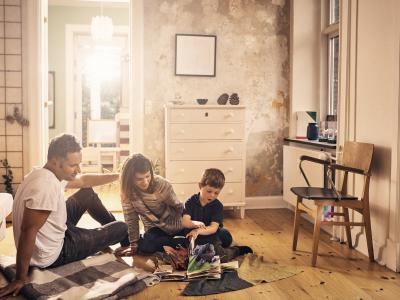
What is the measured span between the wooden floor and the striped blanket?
0.10 m

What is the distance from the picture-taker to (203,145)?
15.9 feet

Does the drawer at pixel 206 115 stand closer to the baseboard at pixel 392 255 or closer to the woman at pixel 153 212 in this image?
the woman at pixel 153 212

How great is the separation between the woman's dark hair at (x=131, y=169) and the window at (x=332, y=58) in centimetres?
247

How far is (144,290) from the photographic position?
9.58 ft

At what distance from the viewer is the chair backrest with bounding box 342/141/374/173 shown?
351 centimetres

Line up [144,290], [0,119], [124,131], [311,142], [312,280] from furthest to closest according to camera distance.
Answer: [124,131] < [0,119] < [311,142] < [312,280] < [144,290]

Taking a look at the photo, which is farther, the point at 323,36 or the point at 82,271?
the point at 323,36

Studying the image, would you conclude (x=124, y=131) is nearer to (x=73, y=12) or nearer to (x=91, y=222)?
(x=73, y=12)

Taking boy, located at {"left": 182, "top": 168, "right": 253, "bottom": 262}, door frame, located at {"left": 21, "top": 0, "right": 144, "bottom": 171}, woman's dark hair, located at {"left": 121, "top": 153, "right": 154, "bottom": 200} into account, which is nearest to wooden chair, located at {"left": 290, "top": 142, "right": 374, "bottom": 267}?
boy, located at {"left": 182, "top": 168, "right": 253, "bottom": 262}

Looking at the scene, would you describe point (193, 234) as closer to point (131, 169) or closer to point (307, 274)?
point (131, 169)

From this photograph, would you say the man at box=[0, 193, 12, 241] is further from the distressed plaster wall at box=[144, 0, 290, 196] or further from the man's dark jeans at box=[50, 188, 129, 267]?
the distressed plaster wall at box=[144, 0, 290, 196]

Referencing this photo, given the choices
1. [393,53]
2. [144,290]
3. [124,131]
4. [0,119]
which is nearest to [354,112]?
[393,53]

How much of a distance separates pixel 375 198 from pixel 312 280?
0.86 m

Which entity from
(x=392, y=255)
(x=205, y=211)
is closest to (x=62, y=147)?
(x=205, y=211)
